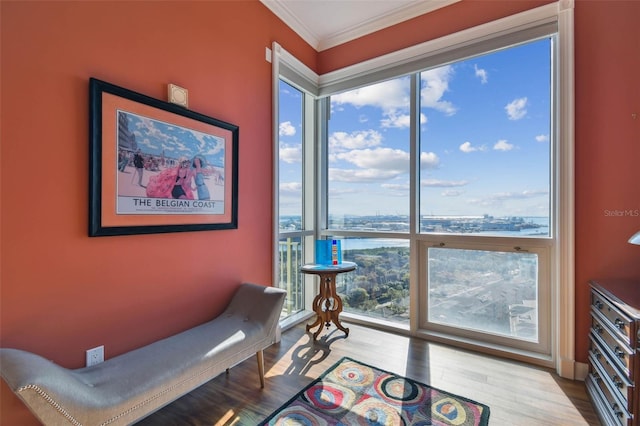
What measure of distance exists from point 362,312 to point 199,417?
6.53ft

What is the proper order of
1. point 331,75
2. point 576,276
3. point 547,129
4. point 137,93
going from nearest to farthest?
point 137,93 → point 576,276 → point 547,129 → point 331,75

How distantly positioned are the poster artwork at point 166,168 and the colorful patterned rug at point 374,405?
1461mm

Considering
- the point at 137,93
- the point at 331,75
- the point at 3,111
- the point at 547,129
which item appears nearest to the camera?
the point at 3,111

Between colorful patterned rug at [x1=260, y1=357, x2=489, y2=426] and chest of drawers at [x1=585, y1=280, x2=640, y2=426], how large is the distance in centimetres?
65

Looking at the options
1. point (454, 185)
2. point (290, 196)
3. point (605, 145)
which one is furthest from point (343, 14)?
point (605, 145)

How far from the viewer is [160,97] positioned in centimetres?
191

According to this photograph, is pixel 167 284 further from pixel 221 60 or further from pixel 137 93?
pixel 221 60

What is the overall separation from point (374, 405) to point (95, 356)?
165cm

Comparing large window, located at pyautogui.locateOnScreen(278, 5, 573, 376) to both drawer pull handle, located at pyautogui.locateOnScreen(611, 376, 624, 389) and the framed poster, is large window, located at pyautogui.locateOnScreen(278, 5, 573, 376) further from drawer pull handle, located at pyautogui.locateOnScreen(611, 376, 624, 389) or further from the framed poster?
the framed poster

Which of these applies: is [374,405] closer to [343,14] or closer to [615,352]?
[615,352]

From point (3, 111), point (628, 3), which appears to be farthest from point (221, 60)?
point (628, 3)

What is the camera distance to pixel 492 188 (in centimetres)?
266

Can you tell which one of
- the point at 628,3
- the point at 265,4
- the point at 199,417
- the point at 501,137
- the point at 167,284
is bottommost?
the point at 199,417

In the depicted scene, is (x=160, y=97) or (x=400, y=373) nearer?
(x=160, y=97)
